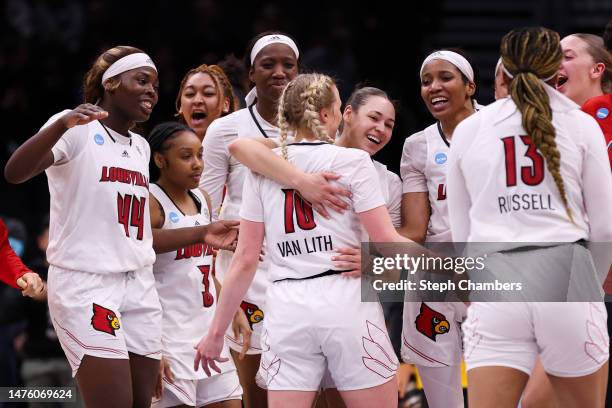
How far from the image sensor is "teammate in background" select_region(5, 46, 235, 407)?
4680 millimetres

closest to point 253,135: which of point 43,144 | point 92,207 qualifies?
point 92,207

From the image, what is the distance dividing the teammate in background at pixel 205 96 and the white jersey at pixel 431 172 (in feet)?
4.72

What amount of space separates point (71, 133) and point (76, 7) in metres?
7.72

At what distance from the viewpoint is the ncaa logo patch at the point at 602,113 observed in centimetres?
522

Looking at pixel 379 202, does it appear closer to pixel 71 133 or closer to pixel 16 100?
pixel 71 133

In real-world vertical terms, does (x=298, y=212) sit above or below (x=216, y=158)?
below

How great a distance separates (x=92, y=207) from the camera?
482 centimetres

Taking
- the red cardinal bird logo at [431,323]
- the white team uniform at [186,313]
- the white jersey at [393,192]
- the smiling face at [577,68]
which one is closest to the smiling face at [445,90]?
the white jersey at [393,192]

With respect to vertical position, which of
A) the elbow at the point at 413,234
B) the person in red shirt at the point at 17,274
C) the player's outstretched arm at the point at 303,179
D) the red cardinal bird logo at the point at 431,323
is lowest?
the red cardinal bird logo at the point at 431,323

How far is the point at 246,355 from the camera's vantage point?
565 centimetres

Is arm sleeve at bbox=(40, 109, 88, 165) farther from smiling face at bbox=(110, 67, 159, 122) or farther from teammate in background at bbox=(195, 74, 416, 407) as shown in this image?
teammate in background at bbox=(195, 74, 416, 407)

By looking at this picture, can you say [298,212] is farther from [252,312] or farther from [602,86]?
[602,86]

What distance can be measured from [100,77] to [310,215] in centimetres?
149

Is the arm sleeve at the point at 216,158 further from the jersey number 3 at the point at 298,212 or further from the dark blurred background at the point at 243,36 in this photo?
the dark blurred background at the point at 243,36
